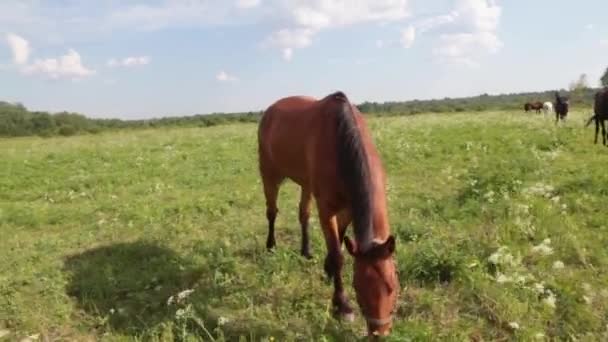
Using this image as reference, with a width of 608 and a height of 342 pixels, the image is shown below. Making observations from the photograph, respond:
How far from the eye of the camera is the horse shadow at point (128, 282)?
5.70m

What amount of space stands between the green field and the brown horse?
1.22 ft

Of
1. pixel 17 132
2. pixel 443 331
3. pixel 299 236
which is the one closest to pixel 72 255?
pixel 299 236

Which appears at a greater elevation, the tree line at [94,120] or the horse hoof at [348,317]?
the tree line at [94,120]

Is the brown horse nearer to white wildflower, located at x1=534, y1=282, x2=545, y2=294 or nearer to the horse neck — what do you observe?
the horse neck

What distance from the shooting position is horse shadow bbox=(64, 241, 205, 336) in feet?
18.7

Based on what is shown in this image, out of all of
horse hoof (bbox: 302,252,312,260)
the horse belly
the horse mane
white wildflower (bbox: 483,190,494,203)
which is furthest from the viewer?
white wildflower (bbox: 483,190,494,203)

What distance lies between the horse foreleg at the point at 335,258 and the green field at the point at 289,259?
17 centimetres

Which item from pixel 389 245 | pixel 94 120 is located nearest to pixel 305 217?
pixel 389 245

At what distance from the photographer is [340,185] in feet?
17.1

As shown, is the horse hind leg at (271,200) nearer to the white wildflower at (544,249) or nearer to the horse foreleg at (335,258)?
the horse foreleg at (335,258)

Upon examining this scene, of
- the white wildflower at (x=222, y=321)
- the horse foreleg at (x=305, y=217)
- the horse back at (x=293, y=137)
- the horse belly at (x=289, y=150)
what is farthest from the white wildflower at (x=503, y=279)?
the white wildflower at (x=222, y=321)

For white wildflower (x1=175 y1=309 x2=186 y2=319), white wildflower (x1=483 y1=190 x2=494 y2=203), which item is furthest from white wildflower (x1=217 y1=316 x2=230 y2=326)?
white wildflower (x1=483 y1=190 x2=494 y2=203)

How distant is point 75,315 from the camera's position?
5906 mm

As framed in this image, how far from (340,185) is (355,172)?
1.43 feet
